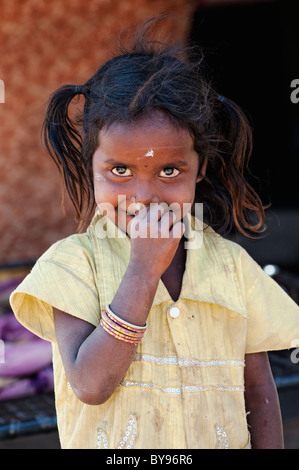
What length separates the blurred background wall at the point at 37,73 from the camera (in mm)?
3678

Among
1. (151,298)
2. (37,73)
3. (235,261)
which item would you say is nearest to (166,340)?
(151,298)

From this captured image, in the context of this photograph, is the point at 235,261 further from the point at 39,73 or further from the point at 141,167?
the point at 39,73

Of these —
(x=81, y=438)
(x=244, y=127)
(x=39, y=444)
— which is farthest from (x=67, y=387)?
(x=39, y=444)

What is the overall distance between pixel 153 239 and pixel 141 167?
0.49 ft

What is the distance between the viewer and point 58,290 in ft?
4.36

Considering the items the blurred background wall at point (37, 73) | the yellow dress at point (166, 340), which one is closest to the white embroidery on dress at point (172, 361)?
Answer: the yellow dress at point (166, 340)

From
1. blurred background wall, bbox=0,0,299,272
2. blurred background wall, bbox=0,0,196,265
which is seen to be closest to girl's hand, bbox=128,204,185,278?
blurred background wall, bbox=0,0,299,272

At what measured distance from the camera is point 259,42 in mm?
5469

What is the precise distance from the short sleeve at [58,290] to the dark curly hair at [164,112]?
232 millimetres

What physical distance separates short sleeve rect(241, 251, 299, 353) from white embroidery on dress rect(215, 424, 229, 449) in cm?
21

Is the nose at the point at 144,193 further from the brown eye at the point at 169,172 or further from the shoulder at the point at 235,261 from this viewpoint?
the shoulder at the point at 235,261

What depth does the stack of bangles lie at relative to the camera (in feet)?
3.99

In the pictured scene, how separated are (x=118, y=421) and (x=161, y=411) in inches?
3.6

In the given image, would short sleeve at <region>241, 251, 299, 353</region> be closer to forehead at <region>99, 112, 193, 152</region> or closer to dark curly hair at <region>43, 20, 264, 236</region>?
dark curly hair at <region>43, 20, 264, 236</region>
